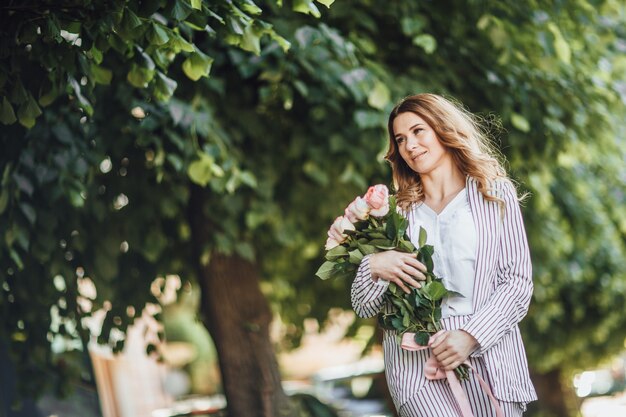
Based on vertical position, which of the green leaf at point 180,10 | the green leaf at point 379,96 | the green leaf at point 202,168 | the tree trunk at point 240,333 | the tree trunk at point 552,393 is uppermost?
the green leaf at point 180,10

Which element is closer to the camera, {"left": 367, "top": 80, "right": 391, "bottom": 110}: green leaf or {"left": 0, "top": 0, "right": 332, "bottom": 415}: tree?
{"left": 0, "top": 0, "right": 332, "bottom": 415}: tree

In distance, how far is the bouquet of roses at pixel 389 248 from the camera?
345 centimetres

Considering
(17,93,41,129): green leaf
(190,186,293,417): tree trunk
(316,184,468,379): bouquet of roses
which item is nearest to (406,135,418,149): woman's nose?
(316,184,468,379): bouquet of roses

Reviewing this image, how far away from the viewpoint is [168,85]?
15.5 feet

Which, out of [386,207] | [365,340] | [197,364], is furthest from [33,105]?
[197,364]

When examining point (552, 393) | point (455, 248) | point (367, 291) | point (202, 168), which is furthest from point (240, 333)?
point (552, 393)

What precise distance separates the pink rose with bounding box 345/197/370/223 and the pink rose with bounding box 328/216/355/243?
0.03 metres

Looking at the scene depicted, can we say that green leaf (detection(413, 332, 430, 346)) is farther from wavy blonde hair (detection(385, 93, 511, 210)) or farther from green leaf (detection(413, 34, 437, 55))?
green leaf (detection(413, 34, 437, 55))

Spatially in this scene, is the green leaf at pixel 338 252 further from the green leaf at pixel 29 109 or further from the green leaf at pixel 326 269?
the green leaf at pixel 29 109

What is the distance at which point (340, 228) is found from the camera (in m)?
3.62

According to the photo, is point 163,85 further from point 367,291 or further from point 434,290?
point 434,290

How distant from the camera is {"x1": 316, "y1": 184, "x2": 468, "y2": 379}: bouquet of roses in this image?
136 inches

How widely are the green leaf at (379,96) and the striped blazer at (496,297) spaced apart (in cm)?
247

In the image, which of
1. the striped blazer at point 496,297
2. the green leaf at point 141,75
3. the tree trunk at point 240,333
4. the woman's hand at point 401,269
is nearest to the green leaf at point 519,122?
the tree trunk at point 240,333
